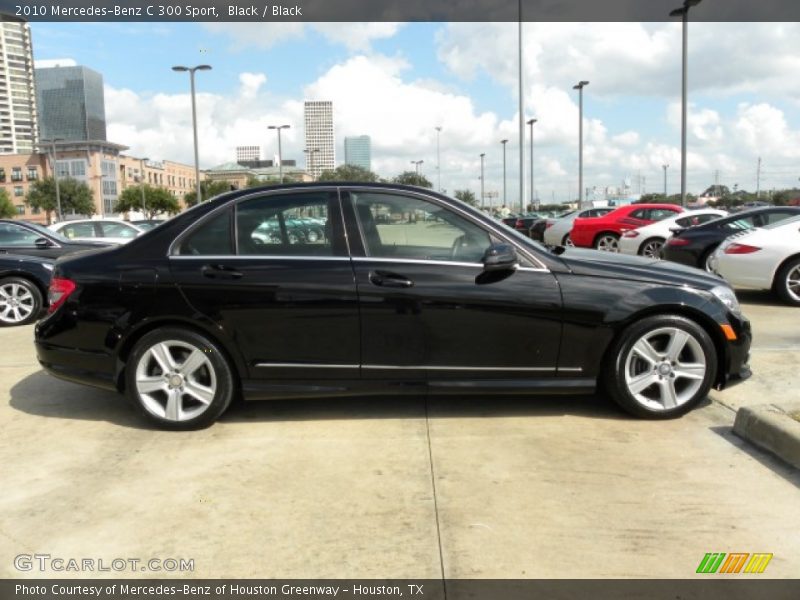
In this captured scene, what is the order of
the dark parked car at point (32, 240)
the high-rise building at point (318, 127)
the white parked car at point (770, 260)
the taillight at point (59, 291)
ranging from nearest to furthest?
the taillight at point (59, 291)
the white parked car at point (770, 260)
the dark parked car at point (32, 240)
the high-rise building at point (318, 127)

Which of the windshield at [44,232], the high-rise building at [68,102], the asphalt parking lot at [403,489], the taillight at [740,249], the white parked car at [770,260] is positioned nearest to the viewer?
the asphalt parking lot at [403,489]

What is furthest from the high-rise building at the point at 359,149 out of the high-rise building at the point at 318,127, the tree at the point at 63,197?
the tree at the point at 63,197

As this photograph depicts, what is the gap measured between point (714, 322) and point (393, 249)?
2.21 meters

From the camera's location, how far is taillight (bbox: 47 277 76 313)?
4.30 metres

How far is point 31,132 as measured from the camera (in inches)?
4333

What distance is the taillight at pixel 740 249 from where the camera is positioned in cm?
842

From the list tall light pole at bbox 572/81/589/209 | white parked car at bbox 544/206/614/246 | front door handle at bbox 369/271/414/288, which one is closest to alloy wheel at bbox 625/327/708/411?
front door handle at bbox 369/271/414/288

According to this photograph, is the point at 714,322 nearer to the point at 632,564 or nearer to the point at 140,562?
the point at 632,564

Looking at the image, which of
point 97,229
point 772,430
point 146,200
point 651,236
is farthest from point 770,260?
point 146,200

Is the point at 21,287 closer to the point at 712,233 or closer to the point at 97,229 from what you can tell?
the point at 97,229

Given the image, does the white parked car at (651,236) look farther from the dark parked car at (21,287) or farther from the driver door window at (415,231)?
the dark parked car at (21,287)

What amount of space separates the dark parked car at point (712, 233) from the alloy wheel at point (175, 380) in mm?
8151

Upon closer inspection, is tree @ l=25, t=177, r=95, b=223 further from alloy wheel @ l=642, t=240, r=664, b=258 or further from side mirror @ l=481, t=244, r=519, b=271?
side mirror @ l=481, t=244, r=519, b=271

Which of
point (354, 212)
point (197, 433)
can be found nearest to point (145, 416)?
point (197, 433)
